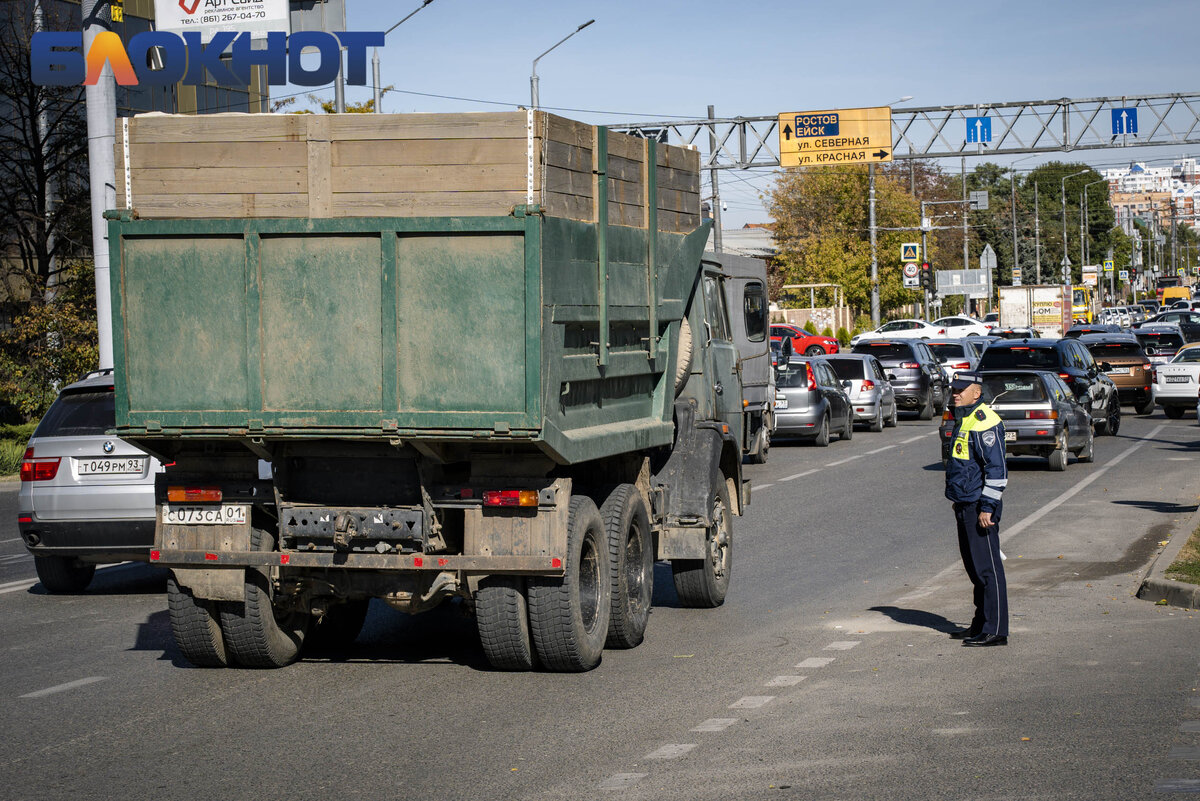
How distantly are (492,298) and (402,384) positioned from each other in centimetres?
69

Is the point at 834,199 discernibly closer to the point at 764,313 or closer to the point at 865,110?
the point at 865,110

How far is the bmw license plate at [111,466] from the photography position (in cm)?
1151

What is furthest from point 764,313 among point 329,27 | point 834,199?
point 834,199

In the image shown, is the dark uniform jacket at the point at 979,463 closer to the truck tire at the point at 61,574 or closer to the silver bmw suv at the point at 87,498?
the silver bmw suv at the point at 87,498

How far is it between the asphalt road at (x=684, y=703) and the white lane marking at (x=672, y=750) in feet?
0.05

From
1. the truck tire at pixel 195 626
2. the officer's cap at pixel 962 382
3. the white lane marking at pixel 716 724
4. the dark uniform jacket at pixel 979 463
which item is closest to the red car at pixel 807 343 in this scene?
the officer's cap at pixel 962 382

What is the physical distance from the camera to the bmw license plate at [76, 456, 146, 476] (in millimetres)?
11508

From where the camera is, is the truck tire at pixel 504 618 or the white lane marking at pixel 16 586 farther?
the white lane marking at pixel 16 586

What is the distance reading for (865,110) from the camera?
4747cm

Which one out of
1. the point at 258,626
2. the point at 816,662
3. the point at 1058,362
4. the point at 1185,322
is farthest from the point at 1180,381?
the point at 1185,322

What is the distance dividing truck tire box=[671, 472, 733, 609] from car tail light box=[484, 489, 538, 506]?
8.94 ft

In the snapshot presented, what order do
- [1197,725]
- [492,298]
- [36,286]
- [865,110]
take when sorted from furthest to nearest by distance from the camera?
[865,110] → [36,286] → [492,298] → [1197,725]

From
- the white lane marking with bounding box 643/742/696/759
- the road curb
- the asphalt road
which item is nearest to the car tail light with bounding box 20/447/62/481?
the asphalt road

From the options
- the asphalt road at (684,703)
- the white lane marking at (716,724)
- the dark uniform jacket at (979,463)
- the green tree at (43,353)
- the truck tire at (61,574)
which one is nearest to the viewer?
the asphalt road at (684,703)
